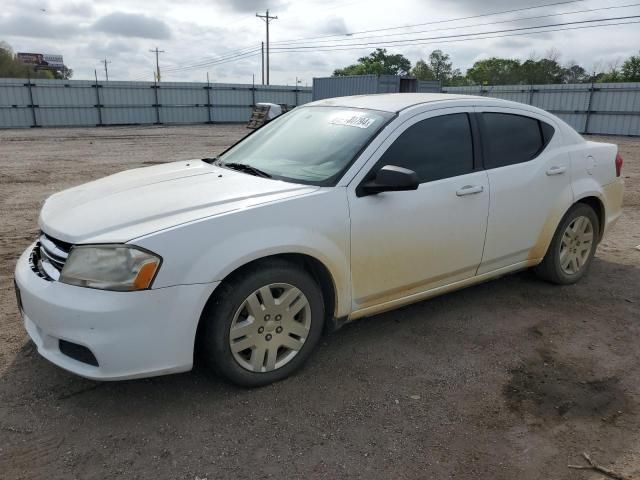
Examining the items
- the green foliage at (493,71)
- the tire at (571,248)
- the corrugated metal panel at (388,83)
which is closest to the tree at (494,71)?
the green foliage at (493,71)

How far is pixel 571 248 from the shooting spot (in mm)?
4750

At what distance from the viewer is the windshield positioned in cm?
340

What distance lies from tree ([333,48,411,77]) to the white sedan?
2612 inches

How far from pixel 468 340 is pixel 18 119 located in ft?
93.7

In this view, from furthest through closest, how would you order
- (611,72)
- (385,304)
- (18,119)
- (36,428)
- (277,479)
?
1. (611,72)
2. (18,119)
3. (385,304)
4. (36,428)
5. (277,479)

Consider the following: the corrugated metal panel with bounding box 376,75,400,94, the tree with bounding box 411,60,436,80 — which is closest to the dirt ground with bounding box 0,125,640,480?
the corrugated metal panel with bounding box 376,75,400,94

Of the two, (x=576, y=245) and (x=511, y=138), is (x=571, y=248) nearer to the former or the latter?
(x=576, y=245)

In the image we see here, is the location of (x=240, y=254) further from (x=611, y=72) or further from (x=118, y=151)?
(x=611, y=72)

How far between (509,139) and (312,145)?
164 cm

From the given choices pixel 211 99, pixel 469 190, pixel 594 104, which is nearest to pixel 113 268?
pixel 469 190

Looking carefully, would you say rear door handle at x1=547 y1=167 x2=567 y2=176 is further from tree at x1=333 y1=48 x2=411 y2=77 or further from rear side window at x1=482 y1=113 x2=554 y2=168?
tree at x1=333 y1=48 x2=411 y2=77

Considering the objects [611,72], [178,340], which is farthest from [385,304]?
[611,72]

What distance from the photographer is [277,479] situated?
2.41 m

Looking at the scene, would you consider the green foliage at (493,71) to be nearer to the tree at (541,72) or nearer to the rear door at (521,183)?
the tree at (541,72)
